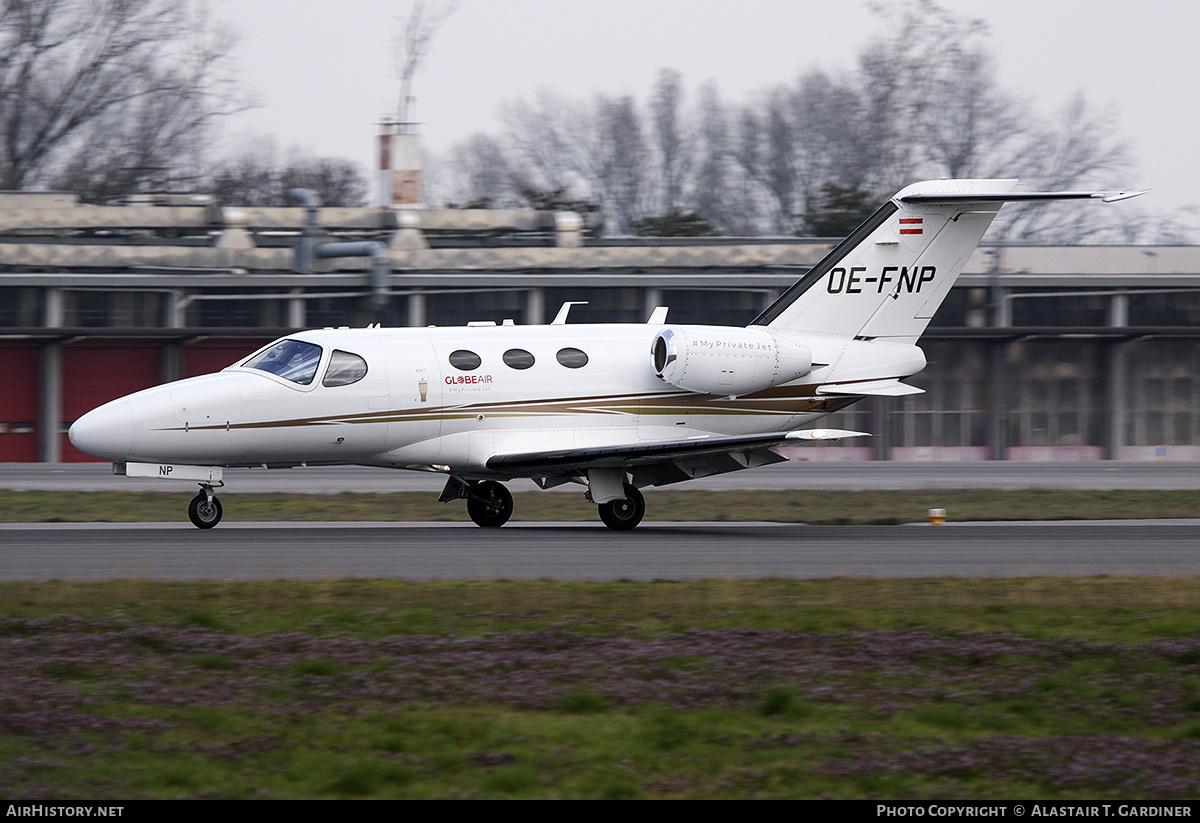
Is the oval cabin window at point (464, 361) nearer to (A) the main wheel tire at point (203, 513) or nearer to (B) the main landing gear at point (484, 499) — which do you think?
(B) the main landing gear at point (484, 499)

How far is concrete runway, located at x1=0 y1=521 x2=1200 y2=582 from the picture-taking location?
1409cm

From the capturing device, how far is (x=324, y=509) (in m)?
23.1

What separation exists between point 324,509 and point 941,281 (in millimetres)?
11130

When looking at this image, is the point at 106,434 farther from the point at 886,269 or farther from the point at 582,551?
the point at 886,269

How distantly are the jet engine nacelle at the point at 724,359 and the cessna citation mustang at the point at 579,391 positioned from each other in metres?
0.03

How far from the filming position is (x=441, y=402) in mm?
18953

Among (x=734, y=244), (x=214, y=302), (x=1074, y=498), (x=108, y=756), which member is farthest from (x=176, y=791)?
(x=734, y=244)

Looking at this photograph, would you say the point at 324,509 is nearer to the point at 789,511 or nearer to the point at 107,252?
the point at 789,511

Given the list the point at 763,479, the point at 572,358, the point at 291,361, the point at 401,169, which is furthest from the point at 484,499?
the point at 401,169

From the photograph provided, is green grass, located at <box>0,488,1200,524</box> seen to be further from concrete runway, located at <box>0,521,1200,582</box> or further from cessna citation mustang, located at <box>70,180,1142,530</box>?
cessna citation mustang, located at <box>70,180,1142,530</box>

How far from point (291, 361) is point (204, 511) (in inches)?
95.4

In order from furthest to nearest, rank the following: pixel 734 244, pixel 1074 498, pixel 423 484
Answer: pixel 734 244, pixel 423 484, pixel 1074 498

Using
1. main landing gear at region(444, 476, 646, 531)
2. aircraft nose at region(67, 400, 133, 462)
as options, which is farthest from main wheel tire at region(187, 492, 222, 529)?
main landing gear at region(444, 476, 646, 531)

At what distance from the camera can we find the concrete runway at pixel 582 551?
46.2 feet
